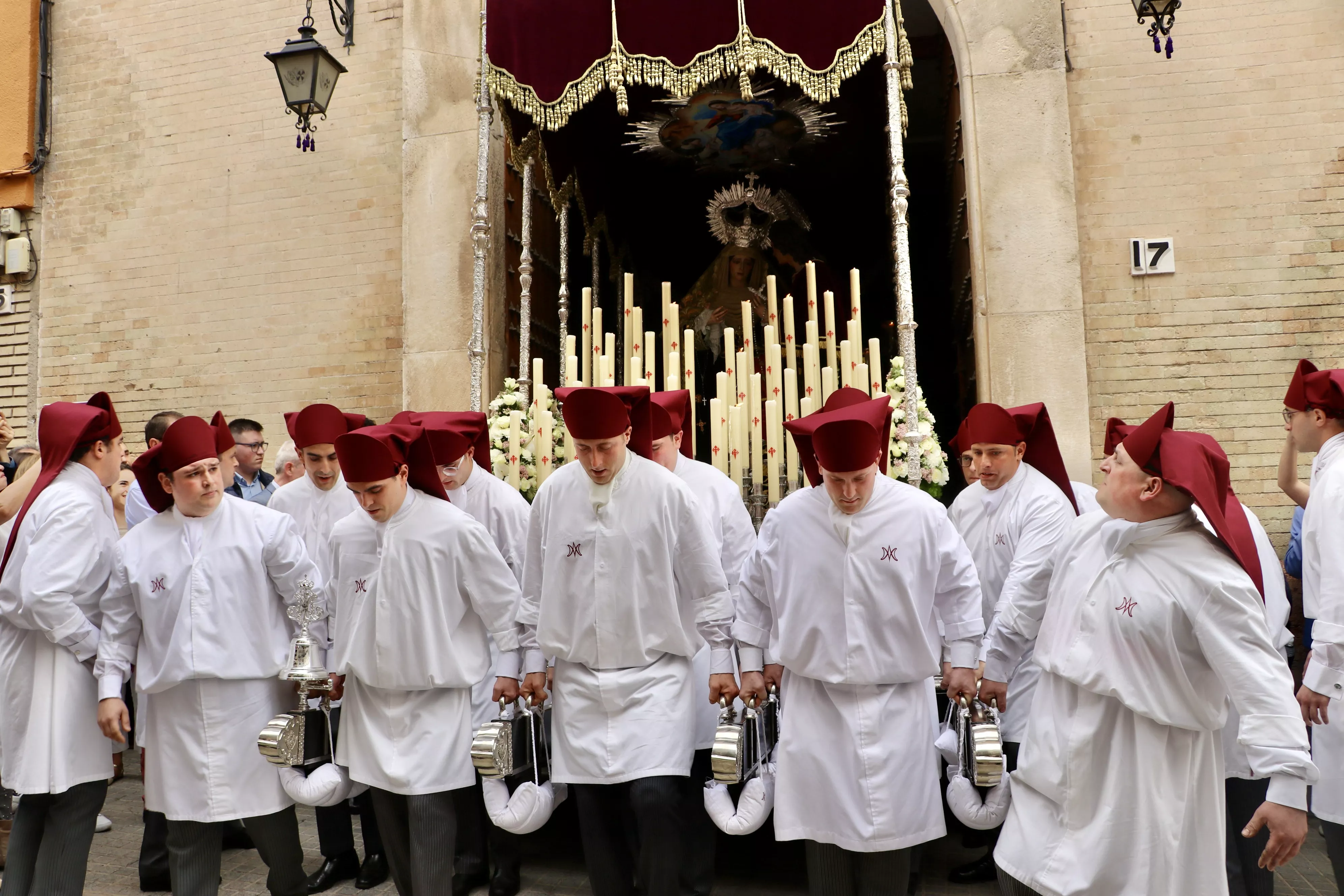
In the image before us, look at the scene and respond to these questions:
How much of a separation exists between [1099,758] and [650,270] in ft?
28.2

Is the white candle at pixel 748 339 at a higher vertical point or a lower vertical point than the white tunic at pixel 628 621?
higher

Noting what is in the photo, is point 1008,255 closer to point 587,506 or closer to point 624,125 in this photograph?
point 624,125

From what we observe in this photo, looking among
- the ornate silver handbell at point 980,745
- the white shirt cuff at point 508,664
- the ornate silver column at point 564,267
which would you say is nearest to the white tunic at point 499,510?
the white shirt cuff at point 508,664

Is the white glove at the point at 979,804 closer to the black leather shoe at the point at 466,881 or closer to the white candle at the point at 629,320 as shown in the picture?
the black leather shoe at the point at 466,881

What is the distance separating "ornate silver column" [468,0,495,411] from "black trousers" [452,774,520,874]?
11.0 feet

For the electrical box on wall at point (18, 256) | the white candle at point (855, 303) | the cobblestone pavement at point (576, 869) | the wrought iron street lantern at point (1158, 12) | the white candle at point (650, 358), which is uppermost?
the wrought iron street lantern at point (1158, 12)

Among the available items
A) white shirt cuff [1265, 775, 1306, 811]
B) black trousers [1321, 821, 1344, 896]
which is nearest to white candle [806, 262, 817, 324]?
black trousers [1321, 821, 1344, 896]

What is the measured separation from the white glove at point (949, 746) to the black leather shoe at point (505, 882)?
2016mm

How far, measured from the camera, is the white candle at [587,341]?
687 cm

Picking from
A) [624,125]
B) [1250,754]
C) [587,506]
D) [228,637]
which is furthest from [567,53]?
[1250,754]

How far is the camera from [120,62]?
30.4 feet

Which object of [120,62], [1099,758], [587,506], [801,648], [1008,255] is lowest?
[1099,758]

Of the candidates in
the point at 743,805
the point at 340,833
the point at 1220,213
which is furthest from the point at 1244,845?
the point at 1220,213

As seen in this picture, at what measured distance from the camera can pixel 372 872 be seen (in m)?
4.61
